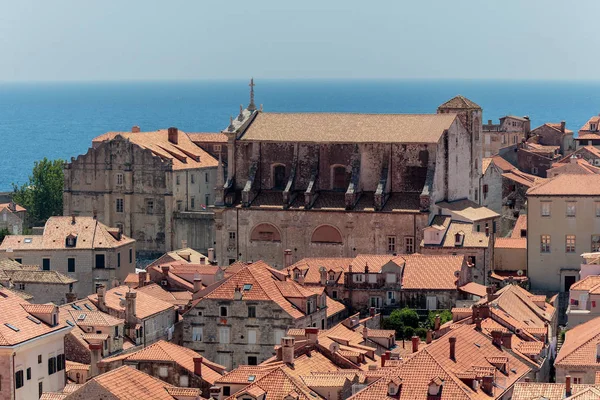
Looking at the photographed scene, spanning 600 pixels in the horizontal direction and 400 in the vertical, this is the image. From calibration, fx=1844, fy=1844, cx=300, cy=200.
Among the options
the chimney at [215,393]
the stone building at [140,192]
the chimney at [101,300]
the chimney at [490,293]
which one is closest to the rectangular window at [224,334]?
the chimney at [101,300]

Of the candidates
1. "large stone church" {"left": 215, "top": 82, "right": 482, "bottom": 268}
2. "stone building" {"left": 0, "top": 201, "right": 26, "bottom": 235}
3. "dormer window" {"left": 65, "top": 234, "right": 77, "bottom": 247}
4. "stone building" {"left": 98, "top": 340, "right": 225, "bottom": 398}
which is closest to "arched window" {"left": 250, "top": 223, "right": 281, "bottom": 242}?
"large stone church" {"left": 215, "top": 82, "right": 482, "bottom": 268}

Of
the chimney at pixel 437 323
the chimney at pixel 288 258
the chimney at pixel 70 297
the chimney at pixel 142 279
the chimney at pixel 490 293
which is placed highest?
the chimney at pixel 288 258

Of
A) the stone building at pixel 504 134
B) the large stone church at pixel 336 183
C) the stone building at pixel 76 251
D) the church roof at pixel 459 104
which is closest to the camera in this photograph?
the stone building at pixel 76 251

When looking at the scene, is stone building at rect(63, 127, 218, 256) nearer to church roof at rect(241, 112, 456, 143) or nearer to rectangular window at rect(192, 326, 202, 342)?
church roof at rect(241, 112, 456, 143)

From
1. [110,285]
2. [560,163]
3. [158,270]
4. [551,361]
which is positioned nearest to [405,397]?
[551,361]

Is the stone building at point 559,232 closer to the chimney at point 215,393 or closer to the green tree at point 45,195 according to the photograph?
the chimney at point 215,393

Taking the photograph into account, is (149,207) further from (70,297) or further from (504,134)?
(504,134)

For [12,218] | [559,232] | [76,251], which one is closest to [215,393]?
[559,232]
